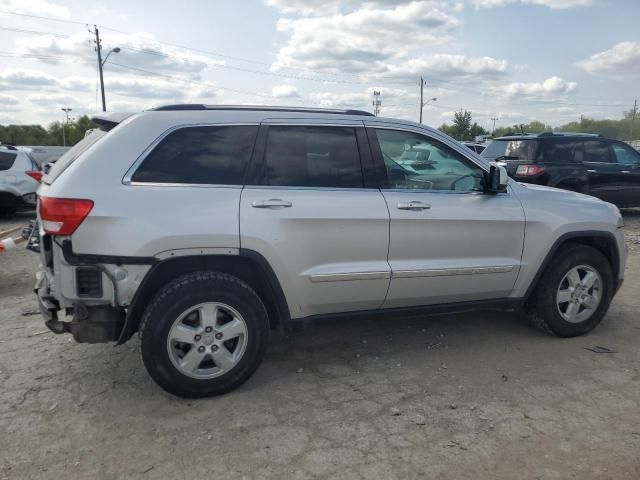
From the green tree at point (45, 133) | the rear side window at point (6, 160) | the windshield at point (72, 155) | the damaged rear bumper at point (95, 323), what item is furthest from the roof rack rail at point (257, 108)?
the green tree at point (45, 133)

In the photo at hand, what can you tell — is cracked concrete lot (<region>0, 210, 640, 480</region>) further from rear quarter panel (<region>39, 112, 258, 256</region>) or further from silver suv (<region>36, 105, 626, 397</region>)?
rear quarter panel (<region>39, 112, 258, 256</region>)

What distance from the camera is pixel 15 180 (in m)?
10.3

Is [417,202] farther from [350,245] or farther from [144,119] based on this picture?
[144,119]

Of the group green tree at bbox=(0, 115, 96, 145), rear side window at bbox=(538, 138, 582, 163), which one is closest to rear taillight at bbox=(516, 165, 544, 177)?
rear side window at bbox=(538, 138, 582, 163)

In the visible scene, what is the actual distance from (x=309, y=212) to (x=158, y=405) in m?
1.54

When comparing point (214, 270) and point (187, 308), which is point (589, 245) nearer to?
point (214, 270)

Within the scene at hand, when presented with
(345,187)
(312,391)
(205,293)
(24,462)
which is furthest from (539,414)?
(24,462)

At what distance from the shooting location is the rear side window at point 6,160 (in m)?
10.3

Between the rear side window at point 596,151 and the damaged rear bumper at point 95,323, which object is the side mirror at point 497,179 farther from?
the rear side window at point 596,151

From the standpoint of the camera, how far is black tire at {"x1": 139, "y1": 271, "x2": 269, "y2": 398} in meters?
3.15

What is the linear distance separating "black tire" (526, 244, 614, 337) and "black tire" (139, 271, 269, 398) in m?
2.37

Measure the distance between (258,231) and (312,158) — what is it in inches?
26.5

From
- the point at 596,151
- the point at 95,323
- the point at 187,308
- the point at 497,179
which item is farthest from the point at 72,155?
the point at 596,151

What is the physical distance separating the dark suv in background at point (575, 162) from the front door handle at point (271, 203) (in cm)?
709
